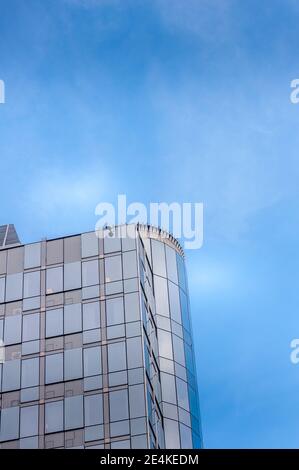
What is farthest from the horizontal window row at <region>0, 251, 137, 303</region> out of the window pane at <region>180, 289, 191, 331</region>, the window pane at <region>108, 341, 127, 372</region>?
the window pane at <region>180, 289, 191, 331</region>

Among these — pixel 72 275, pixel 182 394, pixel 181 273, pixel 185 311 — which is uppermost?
pixel 181 273

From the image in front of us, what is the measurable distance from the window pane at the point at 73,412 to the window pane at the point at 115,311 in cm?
688

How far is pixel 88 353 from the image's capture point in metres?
67.8

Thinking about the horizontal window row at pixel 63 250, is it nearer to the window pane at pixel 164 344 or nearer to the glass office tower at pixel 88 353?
the glass office tower at pixel 88 353

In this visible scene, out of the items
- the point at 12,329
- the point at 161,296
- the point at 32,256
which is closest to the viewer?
the point at 12,329

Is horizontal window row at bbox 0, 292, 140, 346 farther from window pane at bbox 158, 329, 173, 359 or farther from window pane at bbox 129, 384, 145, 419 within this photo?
window pane at bbox 158, 329, 173, 359

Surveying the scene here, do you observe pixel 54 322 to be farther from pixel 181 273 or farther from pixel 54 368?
pixel 181 273

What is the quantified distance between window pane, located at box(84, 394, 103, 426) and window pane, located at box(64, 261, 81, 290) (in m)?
10.8

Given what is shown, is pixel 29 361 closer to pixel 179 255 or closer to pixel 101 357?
pixel 101 357

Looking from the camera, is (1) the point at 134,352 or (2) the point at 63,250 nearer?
(1) the point at 134,352

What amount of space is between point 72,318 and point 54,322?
157cm

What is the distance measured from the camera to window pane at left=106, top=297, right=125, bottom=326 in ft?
227

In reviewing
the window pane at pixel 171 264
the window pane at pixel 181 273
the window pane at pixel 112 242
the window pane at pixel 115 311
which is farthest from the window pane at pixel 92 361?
the window pane at pixel 181 273

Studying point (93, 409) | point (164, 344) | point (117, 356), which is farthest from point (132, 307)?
point (164, 344)
